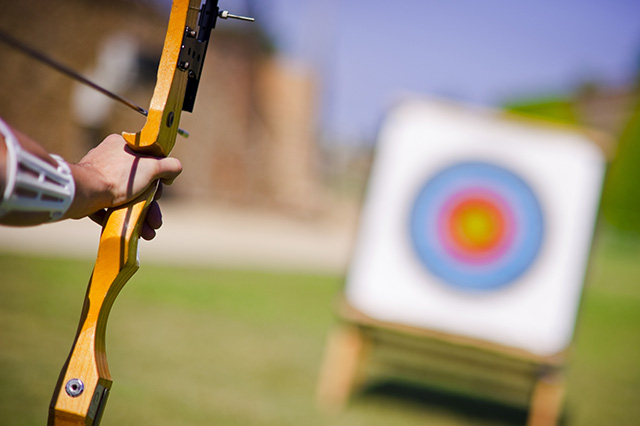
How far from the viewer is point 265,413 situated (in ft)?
6.31

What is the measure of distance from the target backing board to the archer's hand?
4.91 ft

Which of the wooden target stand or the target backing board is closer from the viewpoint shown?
the wooden target stand

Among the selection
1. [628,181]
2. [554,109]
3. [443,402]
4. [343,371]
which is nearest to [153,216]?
[343,371]

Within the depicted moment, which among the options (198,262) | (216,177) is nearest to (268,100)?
(216,177)

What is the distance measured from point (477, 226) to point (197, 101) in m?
6.46

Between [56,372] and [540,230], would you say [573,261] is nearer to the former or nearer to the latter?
[540,230]

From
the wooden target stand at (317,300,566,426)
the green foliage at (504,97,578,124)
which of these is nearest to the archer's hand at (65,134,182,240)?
the wooden target stand at (317,300,566,426)

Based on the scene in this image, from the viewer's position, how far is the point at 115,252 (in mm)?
773

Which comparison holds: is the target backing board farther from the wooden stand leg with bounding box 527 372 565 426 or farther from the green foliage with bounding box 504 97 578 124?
the green foliage with bounding box 504 97 578 124

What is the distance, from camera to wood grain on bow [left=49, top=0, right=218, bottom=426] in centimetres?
75

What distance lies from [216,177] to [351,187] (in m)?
14.1

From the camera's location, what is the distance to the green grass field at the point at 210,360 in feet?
6.14

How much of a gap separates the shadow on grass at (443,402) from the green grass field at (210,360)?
1 cm

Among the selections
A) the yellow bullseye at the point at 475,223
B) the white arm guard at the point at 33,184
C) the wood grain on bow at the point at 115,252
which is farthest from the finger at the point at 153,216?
the yellow bullseye at the point at 475,223
